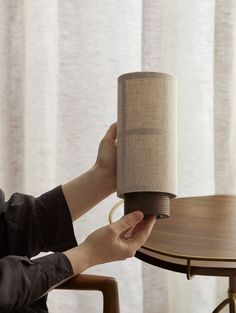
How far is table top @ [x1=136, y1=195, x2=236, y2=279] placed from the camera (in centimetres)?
85

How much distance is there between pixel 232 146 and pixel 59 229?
0.74m

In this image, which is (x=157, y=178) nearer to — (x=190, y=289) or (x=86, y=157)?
(x=86, y=157)

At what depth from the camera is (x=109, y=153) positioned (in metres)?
0.91

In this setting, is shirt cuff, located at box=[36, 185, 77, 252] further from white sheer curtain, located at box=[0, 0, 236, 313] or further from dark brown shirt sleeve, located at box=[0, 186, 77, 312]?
white sheer curtain, located at box=[0, 0, 236, 313]

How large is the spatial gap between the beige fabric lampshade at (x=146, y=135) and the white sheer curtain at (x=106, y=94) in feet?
2.18

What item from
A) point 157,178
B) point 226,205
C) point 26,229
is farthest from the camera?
point 226,205

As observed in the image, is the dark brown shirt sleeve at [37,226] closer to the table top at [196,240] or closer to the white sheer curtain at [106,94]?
the table top at [196,240]

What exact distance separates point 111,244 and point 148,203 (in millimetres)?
76

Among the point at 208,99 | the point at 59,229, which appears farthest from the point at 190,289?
the point at 59,229

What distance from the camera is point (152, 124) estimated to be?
77cm

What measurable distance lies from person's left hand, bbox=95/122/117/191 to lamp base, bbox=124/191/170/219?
145 millimetres

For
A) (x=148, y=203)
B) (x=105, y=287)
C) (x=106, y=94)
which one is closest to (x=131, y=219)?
(x=148, y=203)

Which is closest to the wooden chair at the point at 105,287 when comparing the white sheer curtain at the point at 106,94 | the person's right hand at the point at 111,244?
the person's right hand at the point at 111,244

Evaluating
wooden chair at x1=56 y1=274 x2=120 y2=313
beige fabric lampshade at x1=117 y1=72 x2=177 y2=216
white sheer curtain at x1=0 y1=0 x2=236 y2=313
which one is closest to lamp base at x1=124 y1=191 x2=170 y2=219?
beige fabric lampshade at x1=117 y1=72 x2=177 y2=216
